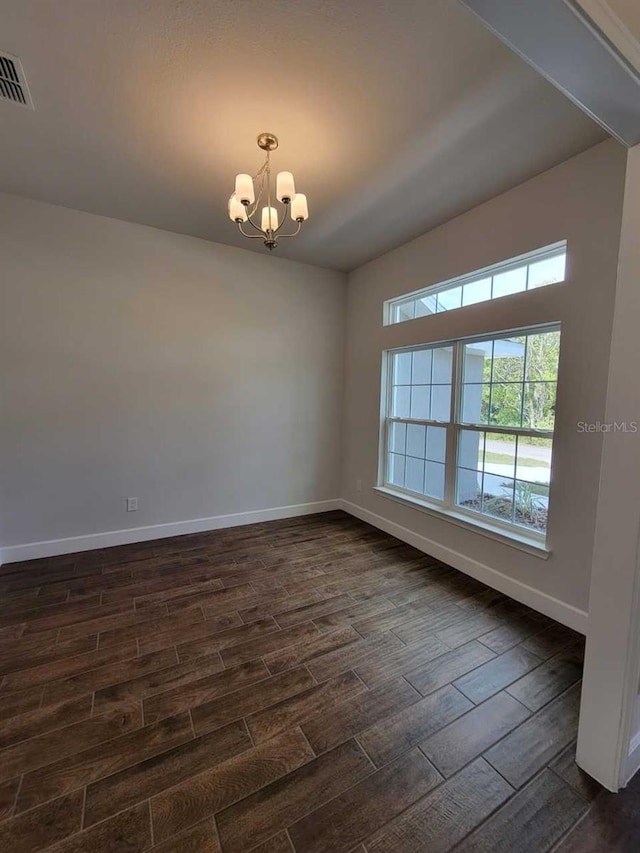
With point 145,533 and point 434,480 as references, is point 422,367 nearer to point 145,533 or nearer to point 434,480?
point 434,480

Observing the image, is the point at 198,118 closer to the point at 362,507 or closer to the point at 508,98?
the point at 508,98

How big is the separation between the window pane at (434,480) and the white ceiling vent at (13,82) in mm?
3621

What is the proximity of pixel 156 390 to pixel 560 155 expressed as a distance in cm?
352

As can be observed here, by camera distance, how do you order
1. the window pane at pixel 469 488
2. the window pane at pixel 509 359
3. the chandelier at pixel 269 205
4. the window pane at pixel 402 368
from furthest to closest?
the window pane at pixel 402 368, the window pane at pixel 469 488, the window pane at pixel 509 359, the chandelier at pixel 269 205

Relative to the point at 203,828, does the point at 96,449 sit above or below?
above

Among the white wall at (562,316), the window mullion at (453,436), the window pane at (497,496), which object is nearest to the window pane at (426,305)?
the white wall at (562,316)

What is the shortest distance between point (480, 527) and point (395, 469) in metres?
1.20

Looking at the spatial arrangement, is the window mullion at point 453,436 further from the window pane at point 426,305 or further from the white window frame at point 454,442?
the window pane at point 426,305

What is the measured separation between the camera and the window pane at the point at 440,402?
309 centimetres

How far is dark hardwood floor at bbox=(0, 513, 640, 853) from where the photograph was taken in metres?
1.13

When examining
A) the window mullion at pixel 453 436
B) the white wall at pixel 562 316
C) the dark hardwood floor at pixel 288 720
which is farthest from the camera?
the window mullion at pixel 453 436

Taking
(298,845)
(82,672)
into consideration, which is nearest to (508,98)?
(298,845)

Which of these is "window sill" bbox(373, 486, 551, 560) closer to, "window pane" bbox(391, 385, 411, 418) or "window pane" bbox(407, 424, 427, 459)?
"window pane" bbox(407, 424, 427, 459)

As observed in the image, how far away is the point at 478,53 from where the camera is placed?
1.49m
